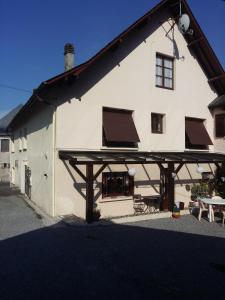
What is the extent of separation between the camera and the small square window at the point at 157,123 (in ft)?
56.4

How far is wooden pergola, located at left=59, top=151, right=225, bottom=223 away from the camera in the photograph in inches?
502

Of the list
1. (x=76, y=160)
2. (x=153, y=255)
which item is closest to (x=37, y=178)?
(x=76, y=160)

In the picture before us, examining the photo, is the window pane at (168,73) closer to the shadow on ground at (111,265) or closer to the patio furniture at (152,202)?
the patio furniture at (152,202)

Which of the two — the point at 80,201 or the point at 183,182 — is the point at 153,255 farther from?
the point at 183,182

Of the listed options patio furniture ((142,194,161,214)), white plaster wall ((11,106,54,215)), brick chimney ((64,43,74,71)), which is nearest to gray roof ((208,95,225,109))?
patio furniture ((142,194,161,214))

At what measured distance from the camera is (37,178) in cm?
1734

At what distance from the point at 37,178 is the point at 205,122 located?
10.7 metres

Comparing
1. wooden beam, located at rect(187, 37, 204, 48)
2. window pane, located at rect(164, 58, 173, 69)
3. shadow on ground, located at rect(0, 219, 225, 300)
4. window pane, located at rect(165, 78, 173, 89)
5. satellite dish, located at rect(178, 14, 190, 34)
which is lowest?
shadow on ground, located at rect(0, 219, 225, 300)

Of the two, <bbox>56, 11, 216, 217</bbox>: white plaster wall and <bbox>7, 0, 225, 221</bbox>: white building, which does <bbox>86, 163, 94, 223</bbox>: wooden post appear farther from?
<bbox>56, 11, 216, 217</bbox>: white plaster wall

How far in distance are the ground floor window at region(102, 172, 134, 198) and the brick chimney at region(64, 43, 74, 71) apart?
268 inches

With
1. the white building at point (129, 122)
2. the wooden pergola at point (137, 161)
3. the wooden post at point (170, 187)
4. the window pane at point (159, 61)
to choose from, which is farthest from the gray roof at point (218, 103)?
the wooden post at point (170, 187)

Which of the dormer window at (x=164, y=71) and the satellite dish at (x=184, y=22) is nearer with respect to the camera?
the satellite dish at (x=184, y=22)

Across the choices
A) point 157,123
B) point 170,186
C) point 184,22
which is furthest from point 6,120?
point 170,186

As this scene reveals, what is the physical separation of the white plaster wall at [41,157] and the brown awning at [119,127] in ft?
9.02
